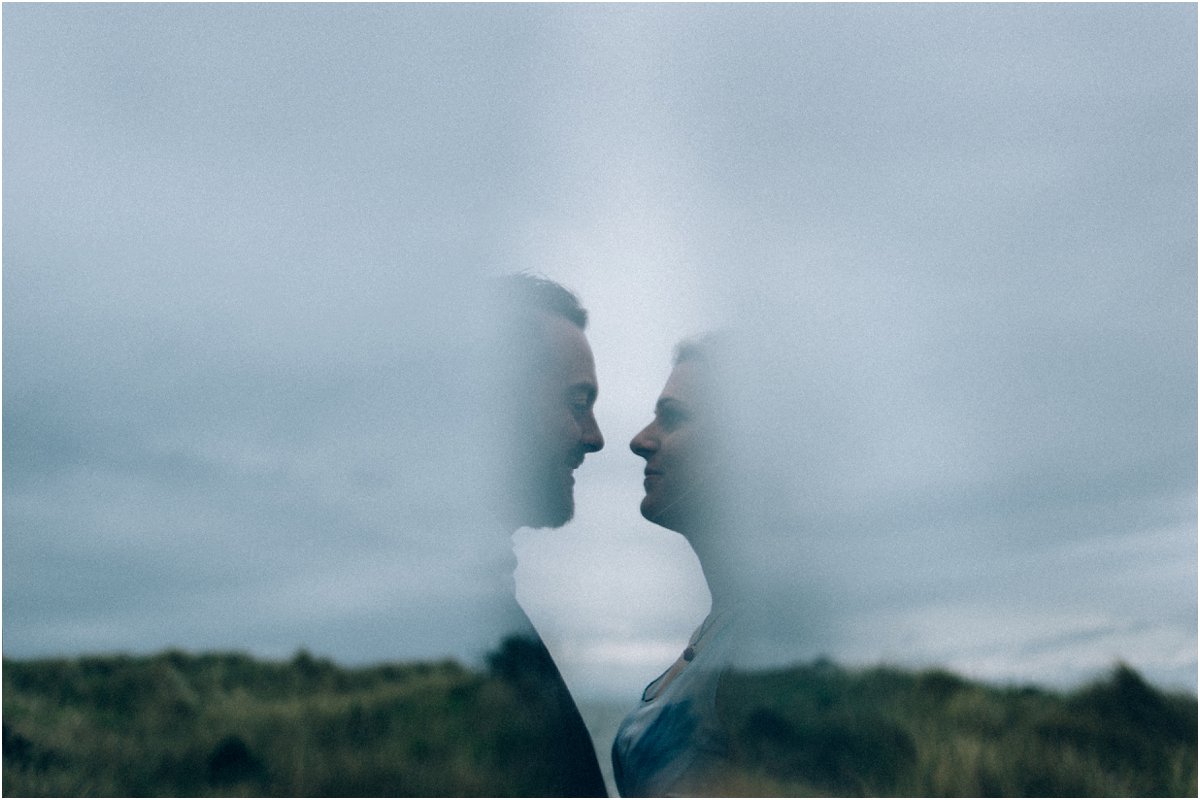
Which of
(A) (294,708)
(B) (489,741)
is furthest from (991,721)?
(A) (294,708)

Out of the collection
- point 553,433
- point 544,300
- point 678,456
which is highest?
point 544,300

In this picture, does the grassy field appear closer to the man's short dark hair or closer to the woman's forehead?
the woman's forehead

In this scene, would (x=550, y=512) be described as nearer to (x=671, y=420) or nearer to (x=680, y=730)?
(x=671, y=420)

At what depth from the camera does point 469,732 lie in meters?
5.39

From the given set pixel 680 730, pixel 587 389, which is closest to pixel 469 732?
pixel 680 730

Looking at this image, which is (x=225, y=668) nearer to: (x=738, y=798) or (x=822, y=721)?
(x=738, y=798)

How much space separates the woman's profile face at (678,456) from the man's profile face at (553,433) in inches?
11.8

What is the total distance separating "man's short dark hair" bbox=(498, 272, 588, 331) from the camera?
5.77 m

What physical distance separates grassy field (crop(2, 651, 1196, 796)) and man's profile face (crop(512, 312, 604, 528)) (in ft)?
2.85

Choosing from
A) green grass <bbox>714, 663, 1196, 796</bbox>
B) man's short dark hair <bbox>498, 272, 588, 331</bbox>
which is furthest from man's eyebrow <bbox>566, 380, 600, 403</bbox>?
green grass <bbox>714, 663, 1196, 796</bbox>

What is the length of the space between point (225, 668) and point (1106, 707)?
4283mm

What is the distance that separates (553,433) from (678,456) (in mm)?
648

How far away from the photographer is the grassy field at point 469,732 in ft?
16.5

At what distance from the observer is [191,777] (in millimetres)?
5223
